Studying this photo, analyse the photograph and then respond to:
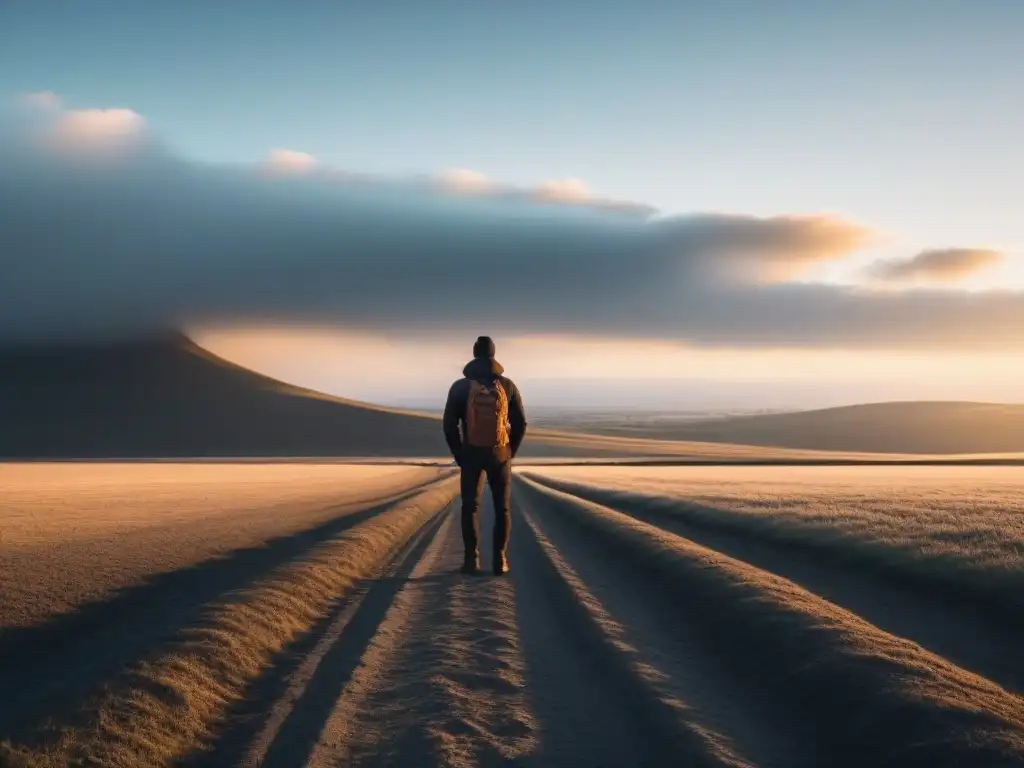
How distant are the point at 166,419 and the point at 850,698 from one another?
199939 millimetres

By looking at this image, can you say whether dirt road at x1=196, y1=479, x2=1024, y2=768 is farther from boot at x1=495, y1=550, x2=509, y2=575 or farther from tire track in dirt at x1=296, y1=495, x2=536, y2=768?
boot at x1=495, y1=550, x2=509, y2=575

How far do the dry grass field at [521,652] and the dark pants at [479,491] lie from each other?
0.66 meters

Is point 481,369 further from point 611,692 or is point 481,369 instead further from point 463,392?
point 611,692

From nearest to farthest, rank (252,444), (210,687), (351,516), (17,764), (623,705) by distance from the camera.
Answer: (17,764) → (623,705) → (210,687) → (351,516) → (252,444)

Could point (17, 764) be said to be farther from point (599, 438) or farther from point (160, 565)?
point (599, 438)

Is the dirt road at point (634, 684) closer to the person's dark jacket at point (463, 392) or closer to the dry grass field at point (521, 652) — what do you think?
the dry grass field at point (521, 652)

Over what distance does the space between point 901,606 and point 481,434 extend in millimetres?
6868

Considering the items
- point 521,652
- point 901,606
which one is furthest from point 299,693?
point 901,606

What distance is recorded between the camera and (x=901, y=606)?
1173 cm

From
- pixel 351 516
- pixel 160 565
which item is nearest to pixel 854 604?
pixel 160 565

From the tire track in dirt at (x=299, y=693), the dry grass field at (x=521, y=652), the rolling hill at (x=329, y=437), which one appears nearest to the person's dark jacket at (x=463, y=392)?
the dry grass field at (x=521, y=652)

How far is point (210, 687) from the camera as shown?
7469 millimetres

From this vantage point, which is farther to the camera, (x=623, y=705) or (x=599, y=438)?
(x=599, y=438)

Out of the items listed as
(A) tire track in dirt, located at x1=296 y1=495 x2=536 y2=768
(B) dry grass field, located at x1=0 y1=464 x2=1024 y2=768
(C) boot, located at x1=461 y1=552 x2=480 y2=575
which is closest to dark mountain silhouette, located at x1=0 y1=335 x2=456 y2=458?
(B) dry grass field, located at x1=0 y1=464 x2=1024 y2=768
